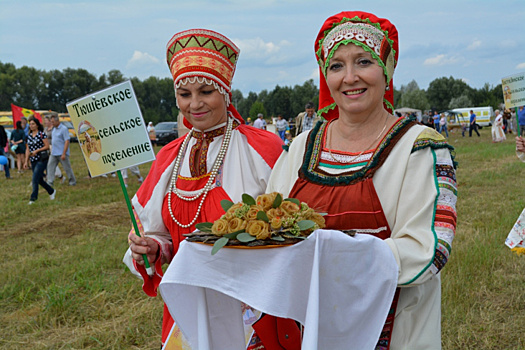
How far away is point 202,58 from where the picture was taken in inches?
107

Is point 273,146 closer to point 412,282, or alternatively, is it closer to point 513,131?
point 412,282

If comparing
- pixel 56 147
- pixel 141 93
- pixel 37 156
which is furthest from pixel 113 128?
pixel 141 93

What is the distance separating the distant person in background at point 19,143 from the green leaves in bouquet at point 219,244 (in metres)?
16.7

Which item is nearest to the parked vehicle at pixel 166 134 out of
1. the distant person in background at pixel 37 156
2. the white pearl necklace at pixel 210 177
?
the distant person in background at pixel 37 156

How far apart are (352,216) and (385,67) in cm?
62

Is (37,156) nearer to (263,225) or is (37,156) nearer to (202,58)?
(202,58)

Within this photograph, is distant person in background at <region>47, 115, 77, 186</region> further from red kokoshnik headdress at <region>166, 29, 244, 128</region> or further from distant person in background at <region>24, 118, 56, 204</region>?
red kokoshnik headdress at <region>166, 29, 244, 128</region>

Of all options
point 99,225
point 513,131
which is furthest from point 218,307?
point 513,131

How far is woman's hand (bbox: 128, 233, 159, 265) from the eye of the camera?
2.58m

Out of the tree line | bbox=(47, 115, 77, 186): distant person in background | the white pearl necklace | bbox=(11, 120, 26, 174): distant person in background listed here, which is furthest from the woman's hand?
the tree line

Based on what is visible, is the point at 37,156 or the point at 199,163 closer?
the point at 199,163

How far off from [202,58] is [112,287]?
3362mm

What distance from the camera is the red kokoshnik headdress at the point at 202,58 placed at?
8.83 feet

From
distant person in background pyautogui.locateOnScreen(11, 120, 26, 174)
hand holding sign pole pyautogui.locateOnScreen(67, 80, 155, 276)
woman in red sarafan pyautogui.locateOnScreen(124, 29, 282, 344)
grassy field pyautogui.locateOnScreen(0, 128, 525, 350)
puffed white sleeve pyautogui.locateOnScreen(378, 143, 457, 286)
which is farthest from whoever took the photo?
distant person in background pyautogui.locateOnScreen(11, 120, 26, 174)
